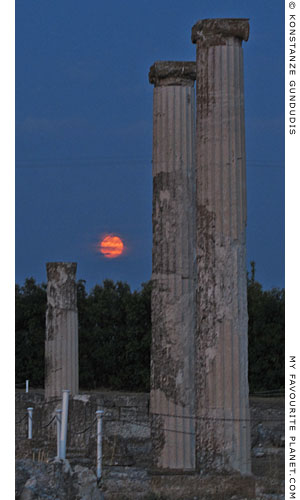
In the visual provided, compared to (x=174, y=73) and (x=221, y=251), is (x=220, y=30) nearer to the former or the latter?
(x=221, y=251)

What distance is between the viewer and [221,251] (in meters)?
9.86

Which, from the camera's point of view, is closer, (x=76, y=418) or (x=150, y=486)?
(x=150, y=486)

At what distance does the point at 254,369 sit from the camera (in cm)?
2895

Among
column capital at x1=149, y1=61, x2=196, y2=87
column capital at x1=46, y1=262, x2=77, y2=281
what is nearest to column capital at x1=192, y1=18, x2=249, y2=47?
column capital at x1=149, y1=61, x2=196, y2=87

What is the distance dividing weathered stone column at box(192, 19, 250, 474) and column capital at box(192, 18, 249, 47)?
11 millimetres

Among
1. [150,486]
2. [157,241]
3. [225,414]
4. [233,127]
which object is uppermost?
[233,127]

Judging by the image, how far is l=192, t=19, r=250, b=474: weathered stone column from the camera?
9727 millimetres

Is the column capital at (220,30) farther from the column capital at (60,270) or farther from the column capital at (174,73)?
the column capital at (60,270)

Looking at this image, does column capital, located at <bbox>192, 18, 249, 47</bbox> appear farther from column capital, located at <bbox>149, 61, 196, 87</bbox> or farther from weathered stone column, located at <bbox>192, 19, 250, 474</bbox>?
column capital, located at <bbox>149, 61, 196, 87</bbox>

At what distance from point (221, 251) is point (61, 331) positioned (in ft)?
34.7
